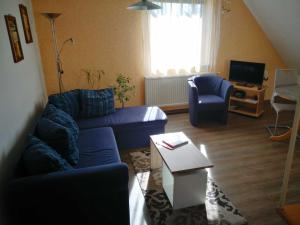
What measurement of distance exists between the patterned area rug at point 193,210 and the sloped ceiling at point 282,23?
10.4 ft

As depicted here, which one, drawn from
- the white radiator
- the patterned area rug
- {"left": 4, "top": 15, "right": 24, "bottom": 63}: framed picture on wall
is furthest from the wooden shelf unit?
{"left": 4, "top": 15, "right": 24, "bottom": 63}: framed picture on wall

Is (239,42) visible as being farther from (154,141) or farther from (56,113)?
(56,113)

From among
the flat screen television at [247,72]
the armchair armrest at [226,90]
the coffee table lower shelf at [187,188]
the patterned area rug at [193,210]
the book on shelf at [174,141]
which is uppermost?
the flat screen television at [247,72]

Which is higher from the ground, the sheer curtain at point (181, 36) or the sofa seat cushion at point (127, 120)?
the sheer curtain at point (181, 36)

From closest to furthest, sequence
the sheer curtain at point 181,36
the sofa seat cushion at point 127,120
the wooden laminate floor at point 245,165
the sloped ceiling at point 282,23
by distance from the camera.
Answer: the wooden laminate floor at point 245,165 → the sofa seat cushion at point 127,120 → the sloped ceiling at point 282,23 → the sheer curtain at point 181,36

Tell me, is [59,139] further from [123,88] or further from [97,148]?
[123,88]

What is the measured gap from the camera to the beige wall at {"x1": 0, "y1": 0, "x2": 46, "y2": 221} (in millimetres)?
1812


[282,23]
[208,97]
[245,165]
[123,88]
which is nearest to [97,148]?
[123,88]

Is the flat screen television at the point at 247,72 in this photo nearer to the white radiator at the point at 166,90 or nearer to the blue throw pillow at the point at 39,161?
the white radiator at the point at 166,90

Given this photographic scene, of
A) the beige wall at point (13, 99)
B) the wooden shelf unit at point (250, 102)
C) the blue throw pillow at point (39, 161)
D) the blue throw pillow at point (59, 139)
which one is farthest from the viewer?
the wooden shelf unit at point (250, 102)

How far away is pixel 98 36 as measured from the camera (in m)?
3.92

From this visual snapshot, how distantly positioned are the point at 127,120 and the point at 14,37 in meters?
1.66

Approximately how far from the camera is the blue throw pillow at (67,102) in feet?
9.81

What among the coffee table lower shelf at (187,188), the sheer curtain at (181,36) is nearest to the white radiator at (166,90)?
the sheer curtain at (181,36)
